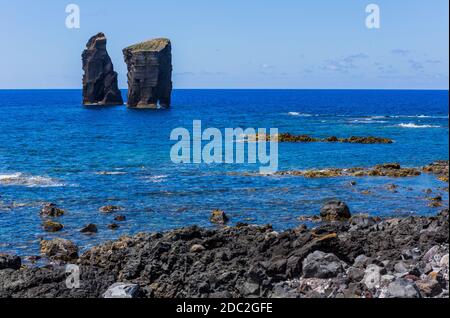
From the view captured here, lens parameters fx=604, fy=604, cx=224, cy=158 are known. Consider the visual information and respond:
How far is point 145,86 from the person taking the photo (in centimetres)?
15675

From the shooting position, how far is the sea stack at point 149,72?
152 metres

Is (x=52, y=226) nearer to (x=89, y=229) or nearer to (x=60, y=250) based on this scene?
(x=89, y=229)

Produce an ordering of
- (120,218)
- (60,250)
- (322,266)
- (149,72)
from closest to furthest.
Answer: (322,266)
(60,250)
(120,218)
(149,72)

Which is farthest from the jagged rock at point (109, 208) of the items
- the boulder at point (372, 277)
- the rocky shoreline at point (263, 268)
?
the boulder at point (372, 277)

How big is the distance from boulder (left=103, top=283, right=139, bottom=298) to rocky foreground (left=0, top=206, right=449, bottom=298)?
1.3 inches

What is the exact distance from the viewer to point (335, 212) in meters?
39.8

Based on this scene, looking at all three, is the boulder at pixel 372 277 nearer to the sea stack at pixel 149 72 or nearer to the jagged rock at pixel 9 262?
the jagged rock at pixel 9 262

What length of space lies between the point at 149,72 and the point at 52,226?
11779 cm

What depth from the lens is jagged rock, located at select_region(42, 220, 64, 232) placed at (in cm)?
3731

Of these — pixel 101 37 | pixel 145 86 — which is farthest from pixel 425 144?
pixel 101 37

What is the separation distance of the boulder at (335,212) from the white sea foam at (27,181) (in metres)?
25.3

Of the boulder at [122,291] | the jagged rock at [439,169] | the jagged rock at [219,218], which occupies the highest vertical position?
the boulder at [122,291]

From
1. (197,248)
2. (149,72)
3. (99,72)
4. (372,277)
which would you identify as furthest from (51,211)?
(99,72)
